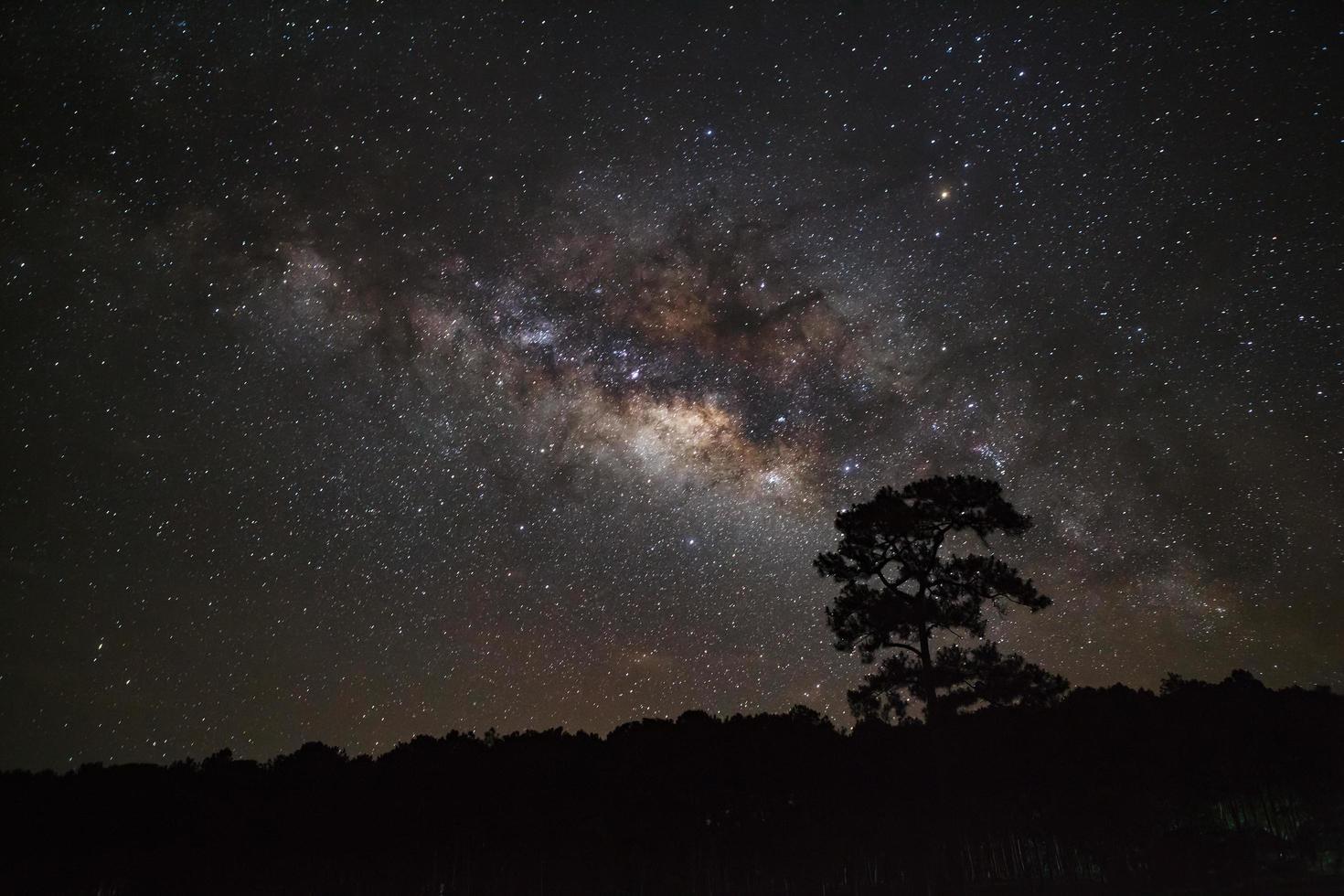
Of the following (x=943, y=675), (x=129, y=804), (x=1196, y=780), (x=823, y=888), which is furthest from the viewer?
(x=129, y=804)

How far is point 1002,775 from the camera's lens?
979 inches

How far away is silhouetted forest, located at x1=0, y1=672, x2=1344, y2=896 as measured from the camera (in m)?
24.5

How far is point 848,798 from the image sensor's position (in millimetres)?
27016

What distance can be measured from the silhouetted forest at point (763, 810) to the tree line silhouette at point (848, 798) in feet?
0.27

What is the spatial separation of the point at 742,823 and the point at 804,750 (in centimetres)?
344

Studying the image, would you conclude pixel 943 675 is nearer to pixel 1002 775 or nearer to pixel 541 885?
pixel 1002 775

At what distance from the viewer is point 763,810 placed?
91.4ft

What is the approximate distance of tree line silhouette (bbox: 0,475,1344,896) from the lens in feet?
75.8

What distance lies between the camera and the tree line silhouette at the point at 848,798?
23109 millimetres

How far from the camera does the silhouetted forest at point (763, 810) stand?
80.5ft

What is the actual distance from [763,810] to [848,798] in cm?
310

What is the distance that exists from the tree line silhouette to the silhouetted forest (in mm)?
82

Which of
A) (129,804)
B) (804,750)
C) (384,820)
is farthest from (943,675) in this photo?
(129,804)

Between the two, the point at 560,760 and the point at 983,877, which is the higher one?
the point at 560,760
